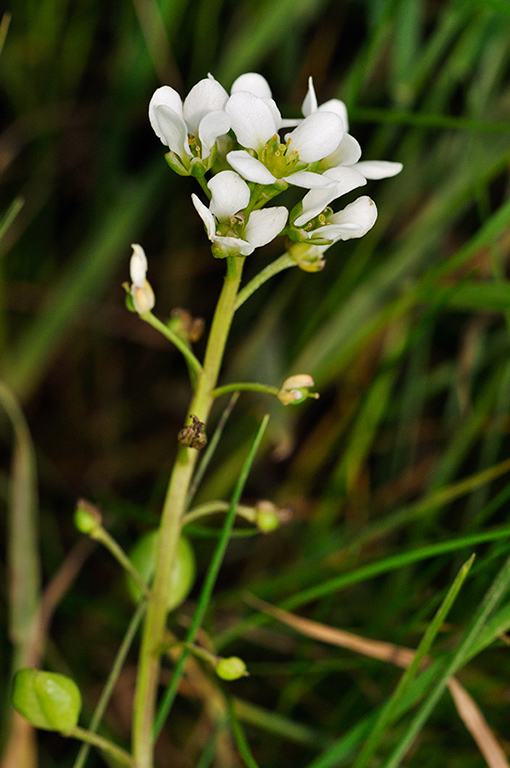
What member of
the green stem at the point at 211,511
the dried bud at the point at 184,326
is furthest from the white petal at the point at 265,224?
the green stem at the point at 211,511

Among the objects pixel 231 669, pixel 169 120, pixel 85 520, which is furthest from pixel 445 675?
Result: pixel 169 120

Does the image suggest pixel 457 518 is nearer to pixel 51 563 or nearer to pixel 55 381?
pixel 51 563

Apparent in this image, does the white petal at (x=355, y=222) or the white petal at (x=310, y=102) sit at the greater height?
the white petal at (x=310, y=102)

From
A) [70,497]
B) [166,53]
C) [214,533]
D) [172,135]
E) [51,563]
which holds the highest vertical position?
[166,53]

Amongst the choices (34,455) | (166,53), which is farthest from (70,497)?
(166,53)

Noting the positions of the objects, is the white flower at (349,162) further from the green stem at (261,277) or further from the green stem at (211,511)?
the green stem at (211,511)

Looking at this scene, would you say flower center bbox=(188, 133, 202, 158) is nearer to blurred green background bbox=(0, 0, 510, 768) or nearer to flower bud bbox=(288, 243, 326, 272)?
flower bud bbox=(288, 243, 326, 272)

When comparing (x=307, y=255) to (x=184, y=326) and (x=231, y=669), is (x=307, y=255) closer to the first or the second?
(x=184, y=326)
